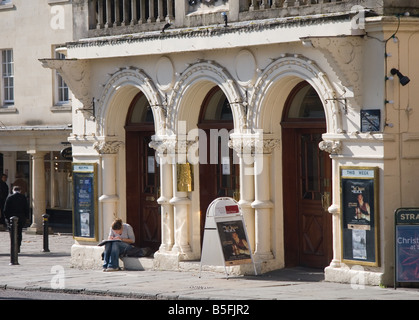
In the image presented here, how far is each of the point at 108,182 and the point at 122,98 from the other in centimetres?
170

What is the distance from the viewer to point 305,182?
772 inches

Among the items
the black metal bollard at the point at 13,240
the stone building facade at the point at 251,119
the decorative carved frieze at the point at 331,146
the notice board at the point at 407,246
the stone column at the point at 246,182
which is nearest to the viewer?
the notice board at the point at 407,246

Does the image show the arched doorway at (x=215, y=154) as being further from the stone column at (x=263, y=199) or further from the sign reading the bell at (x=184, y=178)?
the stone column at (x=263, y=199)

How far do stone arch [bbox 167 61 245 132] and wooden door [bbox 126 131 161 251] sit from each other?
1621 mm

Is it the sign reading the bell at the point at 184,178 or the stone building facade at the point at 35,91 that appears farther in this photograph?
the stone building facade at the point at 35,91

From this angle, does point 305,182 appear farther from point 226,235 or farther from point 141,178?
point 141,178

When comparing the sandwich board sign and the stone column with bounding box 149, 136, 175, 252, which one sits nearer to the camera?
the sandwich board sign

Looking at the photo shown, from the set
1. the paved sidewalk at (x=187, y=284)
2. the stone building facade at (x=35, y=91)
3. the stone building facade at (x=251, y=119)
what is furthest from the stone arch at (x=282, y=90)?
the stone building facade at (x=35, y=91)

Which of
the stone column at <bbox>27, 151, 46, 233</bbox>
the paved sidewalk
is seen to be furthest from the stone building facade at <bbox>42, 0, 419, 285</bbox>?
the stone column at <bbox>27, 151, 46, 233</bbox>

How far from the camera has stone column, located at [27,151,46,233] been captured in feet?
104

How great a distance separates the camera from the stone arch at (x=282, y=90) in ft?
59.1

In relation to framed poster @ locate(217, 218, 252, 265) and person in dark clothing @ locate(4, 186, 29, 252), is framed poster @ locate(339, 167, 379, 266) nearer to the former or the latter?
framed poster @ locate(217, 218, 252, 265)

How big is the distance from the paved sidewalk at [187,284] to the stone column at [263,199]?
1.65 ft
